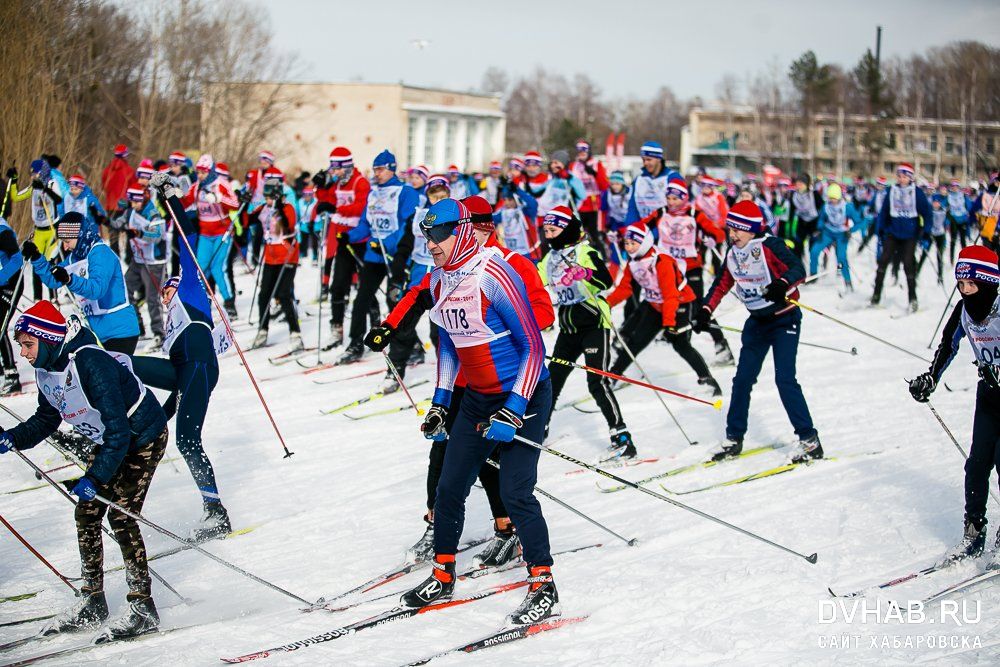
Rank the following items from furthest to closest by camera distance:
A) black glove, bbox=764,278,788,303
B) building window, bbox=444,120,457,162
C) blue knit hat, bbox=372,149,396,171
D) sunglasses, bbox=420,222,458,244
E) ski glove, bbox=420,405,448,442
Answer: building window, bbox=444,120,457,162 < blue knit hat, bbox=372,149,396,171 < black glove, bbox=764,278,788,303 < ski glove, bbox=420,405,448,442 < sunglasses, bbox=420,222,458,244

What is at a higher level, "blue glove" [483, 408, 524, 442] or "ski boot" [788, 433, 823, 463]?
"blue glove" [483, 408, 524, 442]

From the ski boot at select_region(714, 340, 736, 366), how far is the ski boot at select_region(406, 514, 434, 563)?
19.0ft

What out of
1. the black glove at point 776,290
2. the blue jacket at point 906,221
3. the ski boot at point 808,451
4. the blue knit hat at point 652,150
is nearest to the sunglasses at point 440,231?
the black glove at point 776,290

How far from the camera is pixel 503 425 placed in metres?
4.35

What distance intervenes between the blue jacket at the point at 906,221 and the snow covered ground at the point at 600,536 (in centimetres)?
367

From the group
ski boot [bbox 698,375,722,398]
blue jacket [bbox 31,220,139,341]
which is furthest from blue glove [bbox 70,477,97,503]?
ski boot [bbox 698,375,722,398]

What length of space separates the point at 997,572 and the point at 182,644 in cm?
414

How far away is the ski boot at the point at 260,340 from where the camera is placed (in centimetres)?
1167

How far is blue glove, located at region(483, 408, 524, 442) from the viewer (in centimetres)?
434

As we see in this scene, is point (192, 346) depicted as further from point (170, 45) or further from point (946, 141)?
point (946, 141)

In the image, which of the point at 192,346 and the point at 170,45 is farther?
the point at 170,45

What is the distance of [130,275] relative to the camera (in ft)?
38.7

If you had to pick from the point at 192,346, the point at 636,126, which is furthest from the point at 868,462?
the point at 636,126

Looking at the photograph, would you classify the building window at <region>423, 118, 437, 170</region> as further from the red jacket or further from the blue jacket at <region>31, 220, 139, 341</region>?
the blue jacket at <region>31, 220, 139, 341</region>
